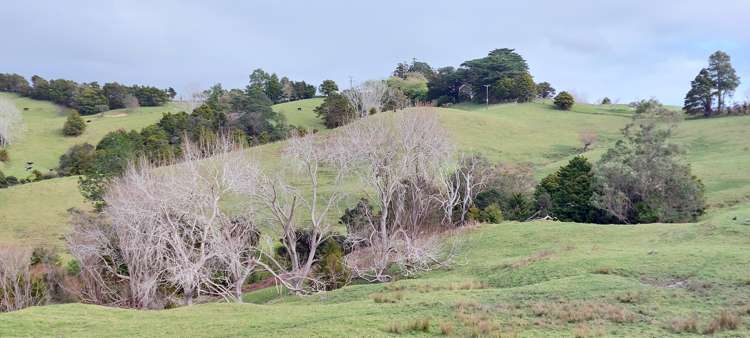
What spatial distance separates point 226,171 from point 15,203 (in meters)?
35.5

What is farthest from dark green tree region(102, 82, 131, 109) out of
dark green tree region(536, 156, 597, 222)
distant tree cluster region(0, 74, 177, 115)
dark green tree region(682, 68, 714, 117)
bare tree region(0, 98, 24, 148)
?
dark green tree region(682, 68, 714, 117)

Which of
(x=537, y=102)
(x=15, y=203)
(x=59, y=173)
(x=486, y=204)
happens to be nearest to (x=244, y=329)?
(x=486, y=204)

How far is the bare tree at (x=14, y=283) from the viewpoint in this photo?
87.3ft

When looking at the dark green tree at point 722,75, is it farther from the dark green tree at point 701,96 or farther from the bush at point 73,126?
the bush at point 73,126

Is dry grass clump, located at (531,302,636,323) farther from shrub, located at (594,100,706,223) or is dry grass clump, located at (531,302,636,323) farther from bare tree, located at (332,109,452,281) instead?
shrub, located at (594,100,706,223)

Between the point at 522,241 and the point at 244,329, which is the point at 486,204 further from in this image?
the point at 244,329

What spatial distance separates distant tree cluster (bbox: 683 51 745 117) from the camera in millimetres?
69250

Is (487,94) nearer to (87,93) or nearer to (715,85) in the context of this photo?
(715,85)

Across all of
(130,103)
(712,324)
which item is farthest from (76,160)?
(712,324)

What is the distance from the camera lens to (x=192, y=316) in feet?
56.5

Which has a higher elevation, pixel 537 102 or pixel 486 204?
pixel 537 102

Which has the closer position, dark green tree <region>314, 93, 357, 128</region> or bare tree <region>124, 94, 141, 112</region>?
dark green tree <region>314, 93, 357, 128</region>

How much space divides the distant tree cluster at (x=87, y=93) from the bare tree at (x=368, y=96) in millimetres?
46689

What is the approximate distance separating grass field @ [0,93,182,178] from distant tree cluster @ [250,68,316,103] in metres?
18.5
